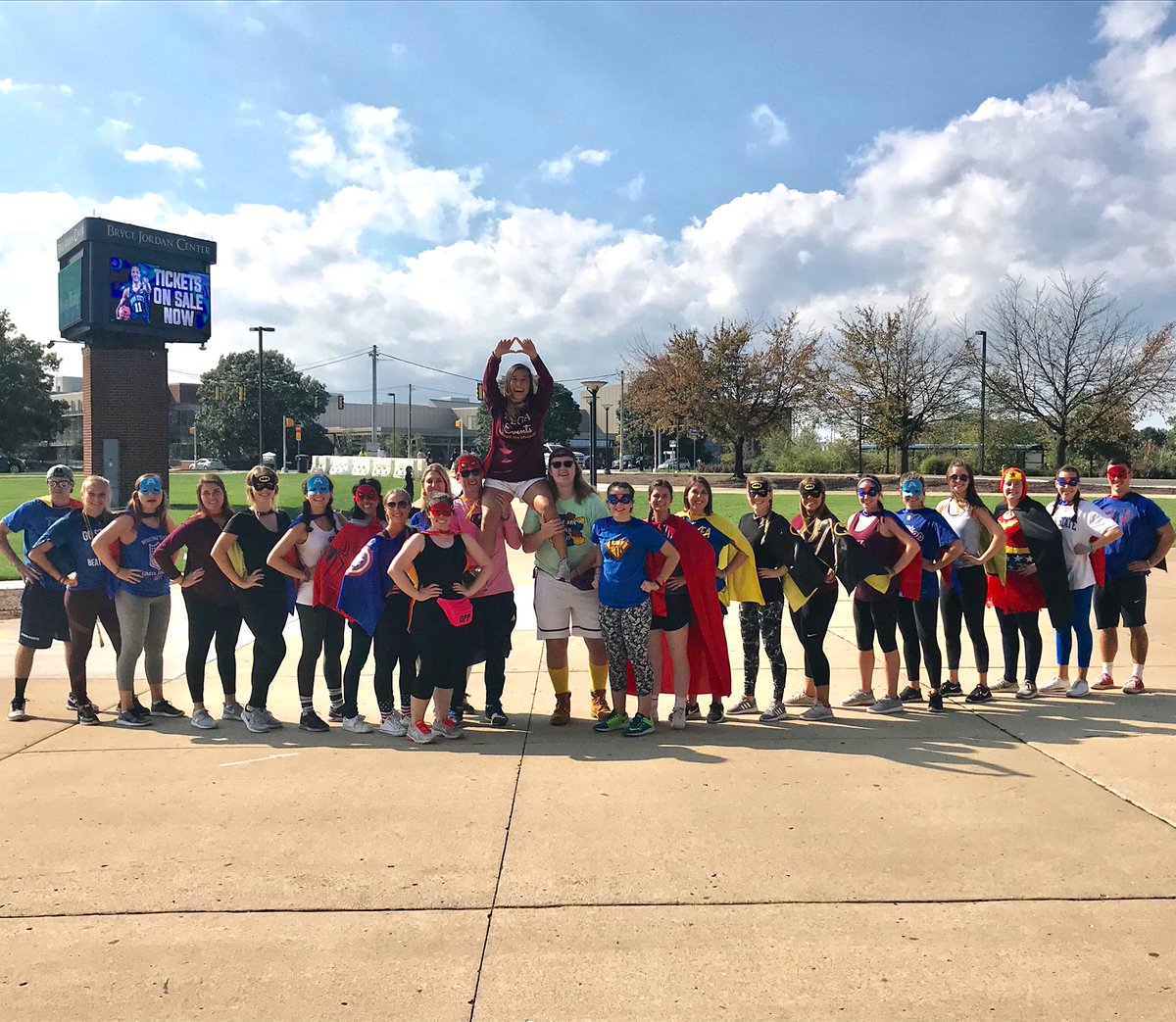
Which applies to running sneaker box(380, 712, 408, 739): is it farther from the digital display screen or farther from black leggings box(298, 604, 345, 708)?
the digital display screen

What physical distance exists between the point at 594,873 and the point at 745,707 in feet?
9.53

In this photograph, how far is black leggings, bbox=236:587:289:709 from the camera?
19.8 ft

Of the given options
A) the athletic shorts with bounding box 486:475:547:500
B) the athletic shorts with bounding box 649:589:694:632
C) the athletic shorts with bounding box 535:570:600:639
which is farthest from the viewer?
the athletic shorts with bounding box 486:475:547:500

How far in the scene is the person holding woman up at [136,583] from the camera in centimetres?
612

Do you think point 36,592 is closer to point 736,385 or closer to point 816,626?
point 816,626

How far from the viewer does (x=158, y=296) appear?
2853cm

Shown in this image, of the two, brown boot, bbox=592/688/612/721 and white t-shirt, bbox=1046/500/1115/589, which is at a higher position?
white t-shirt, bbox=1046/500/1115/589

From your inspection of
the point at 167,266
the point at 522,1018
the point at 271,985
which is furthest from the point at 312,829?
the point at 167,266

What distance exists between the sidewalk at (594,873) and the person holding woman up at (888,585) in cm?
52

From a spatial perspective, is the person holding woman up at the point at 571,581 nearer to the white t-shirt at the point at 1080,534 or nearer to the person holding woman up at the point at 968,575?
the person holding woman up at the point at 968,575

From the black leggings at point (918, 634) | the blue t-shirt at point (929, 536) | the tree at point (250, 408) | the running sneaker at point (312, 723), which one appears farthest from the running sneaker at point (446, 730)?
the tree at point (250, 408)

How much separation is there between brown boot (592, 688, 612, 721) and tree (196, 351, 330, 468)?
88.6 meters

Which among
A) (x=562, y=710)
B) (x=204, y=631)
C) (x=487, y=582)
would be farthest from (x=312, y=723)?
(x=562, y=710)

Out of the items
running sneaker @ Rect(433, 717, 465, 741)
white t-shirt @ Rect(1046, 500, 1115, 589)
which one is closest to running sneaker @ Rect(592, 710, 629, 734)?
running sneaker @ Rect(433, 717, 465, 741)
